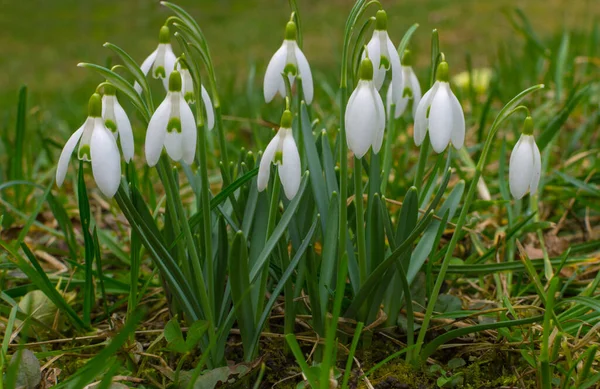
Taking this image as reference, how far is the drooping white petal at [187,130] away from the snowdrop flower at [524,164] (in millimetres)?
631

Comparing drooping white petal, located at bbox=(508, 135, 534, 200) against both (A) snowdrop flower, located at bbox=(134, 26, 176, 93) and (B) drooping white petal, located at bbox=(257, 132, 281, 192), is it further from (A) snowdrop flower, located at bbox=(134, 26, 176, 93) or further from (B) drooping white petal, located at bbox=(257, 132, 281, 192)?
(A) snowdrop flower, located at bbox=(134, 26, 176, 93)

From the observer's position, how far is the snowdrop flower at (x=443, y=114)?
1.28 m

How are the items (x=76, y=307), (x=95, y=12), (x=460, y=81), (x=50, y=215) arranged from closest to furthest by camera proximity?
(x=76, y=307)
(x=50, y=215)
(x=460, y=81)
(x=95, y=12)

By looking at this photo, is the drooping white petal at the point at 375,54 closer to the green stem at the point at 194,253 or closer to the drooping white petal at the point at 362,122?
the drooping white petal at the point at 362,122

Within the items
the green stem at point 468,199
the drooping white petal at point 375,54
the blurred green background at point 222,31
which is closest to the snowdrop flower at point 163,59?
the drooping white petal at point 375,54

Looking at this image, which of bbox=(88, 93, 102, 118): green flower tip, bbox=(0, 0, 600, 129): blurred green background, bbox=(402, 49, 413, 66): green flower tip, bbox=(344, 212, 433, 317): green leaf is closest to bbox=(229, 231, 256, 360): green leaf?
bbox=(344, 212, 433, 317): green leaf

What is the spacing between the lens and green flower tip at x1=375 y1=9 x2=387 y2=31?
1.39 metres

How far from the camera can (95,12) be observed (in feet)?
47.6

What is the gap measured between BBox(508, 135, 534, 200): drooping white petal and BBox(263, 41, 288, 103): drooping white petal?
54 cm

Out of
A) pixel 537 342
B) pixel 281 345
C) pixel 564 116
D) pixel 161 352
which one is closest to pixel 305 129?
pixel 281 345

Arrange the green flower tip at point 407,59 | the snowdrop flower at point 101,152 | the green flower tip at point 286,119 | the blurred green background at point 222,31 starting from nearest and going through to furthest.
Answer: the snowdrop flower at point 101,152 → the green flower tip at point 286,119 → the green flower tip at point 407,59 → the blurred green background at point 222,31

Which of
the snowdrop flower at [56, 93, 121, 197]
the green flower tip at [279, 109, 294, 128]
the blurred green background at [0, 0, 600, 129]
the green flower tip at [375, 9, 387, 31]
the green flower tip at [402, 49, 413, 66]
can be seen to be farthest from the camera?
the blurred green background at [0, 0, 600, 129]

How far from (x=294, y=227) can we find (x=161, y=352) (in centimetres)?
45

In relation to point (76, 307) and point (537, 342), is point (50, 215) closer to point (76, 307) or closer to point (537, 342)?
point (76, 307)
